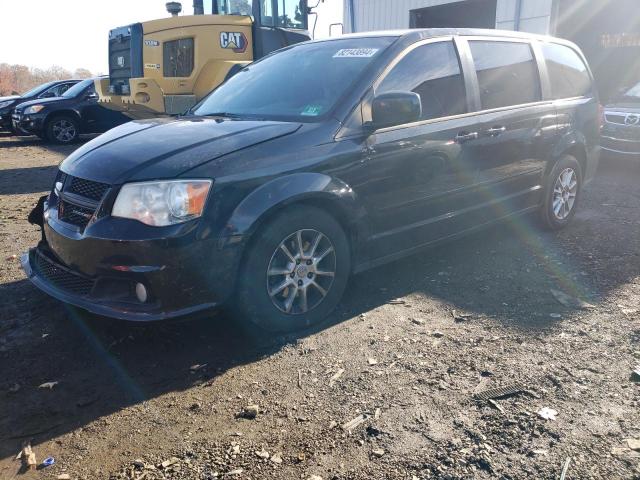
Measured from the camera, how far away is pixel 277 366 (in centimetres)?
323

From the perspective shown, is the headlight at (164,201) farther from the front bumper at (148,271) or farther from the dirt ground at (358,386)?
the dirt ground at (358,386)

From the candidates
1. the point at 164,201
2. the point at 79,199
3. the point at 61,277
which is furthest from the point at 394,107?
the point at 61,277

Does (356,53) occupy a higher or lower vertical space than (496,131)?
higher

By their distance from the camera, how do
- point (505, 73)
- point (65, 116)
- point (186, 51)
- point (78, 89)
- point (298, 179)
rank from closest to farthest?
point (298, 179) → point (505, 73) → point (186, 51) → point (65, 116) → point (78, 89)

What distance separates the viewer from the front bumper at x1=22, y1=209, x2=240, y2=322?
3000 mm

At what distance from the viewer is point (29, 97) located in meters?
16.4

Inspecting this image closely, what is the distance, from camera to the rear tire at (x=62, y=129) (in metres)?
14.1

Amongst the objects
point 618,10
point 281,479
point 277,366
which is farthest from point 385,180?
point 618,10

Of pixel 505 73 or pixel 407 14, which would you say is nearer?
pixel 505 73

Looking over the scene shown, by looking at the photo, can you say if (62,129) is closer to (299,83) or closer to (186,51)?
(186,51)

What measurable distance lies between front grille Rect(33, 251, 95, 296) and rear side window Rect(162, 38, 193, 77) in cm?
713

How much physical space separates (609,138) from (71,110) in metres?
12.1

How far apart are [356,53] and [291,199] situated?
4.73ft

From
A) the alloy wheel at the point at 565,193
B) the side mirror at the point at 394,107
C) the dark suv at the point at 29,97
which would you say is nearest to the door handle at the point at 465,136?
the side mirror at the point at 394,107
